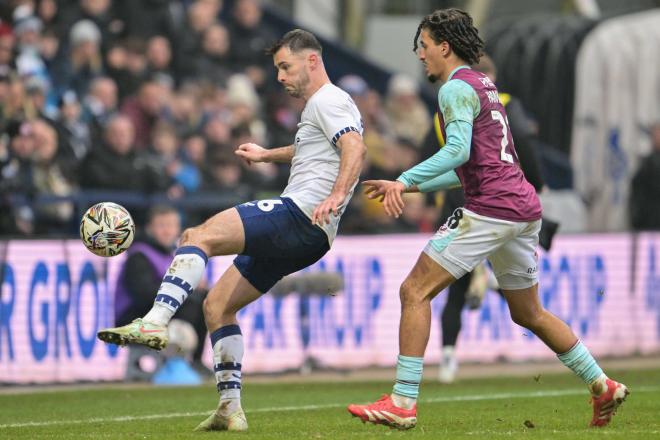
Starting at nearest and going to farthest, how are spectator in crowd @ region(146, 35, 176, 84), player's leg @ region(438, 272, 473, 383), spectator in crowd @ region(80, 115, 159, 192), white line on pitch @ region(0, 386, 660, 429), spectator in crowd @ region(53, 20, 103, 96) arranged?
white line on pitch @ region(0, 386, 660, 429) < player's leg @ region(438, 272, 473, 383) < spectator in crowd @ region(80, 115, 159, 192) < spectator in crowd @ region(53, 20, 103, 96) < spectator in crowd @ region(146, 35, 176, 84)

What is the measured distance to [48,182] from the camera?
1548 centimetres

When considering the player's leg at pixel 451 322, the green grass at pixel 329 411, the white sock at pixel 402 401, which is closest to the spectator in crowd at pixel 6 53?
the green grass at pixel 329 411

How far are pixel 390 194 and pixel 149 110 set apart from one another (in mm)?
9502

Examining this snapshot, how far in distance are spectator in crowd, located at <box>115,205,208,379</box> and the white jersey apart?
5664 mm

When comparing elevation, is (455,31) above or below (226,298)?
above

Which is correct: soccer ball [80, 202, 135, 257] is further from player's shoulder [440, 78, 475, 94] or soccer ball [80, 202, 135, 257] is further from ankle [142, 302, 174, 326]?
player's shoulder [440, 78, 475, 94]

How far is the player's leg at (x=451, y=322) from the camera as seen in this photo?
13328mm

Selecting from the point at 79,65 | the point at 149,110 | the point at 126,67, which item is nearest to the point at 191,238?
the point at 149,110

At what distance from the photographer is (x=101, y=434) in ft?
29.1

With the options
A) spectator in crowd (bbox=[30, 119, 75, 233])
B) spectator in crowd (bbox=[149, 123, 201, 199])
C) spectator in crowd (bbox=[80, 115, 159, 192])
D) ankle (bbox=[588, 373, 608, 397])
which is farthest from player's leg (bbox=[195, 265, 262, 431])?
spectator in crowd (bbox=[149, 123, 201, 199])

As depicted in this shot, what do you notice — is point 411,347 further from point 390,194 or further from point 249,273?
point 249,273

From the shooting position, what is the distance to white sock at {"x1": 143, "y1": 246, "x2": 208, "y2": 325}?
834cm

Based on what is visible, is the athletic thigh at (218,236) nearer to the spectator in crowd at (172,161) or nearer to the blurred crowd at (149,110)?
the blurred crowd at (149,110)

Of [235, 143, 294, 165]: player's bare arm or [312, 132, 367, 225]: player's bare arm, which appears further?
[235, 143, 294, 165]: player's bare arm
